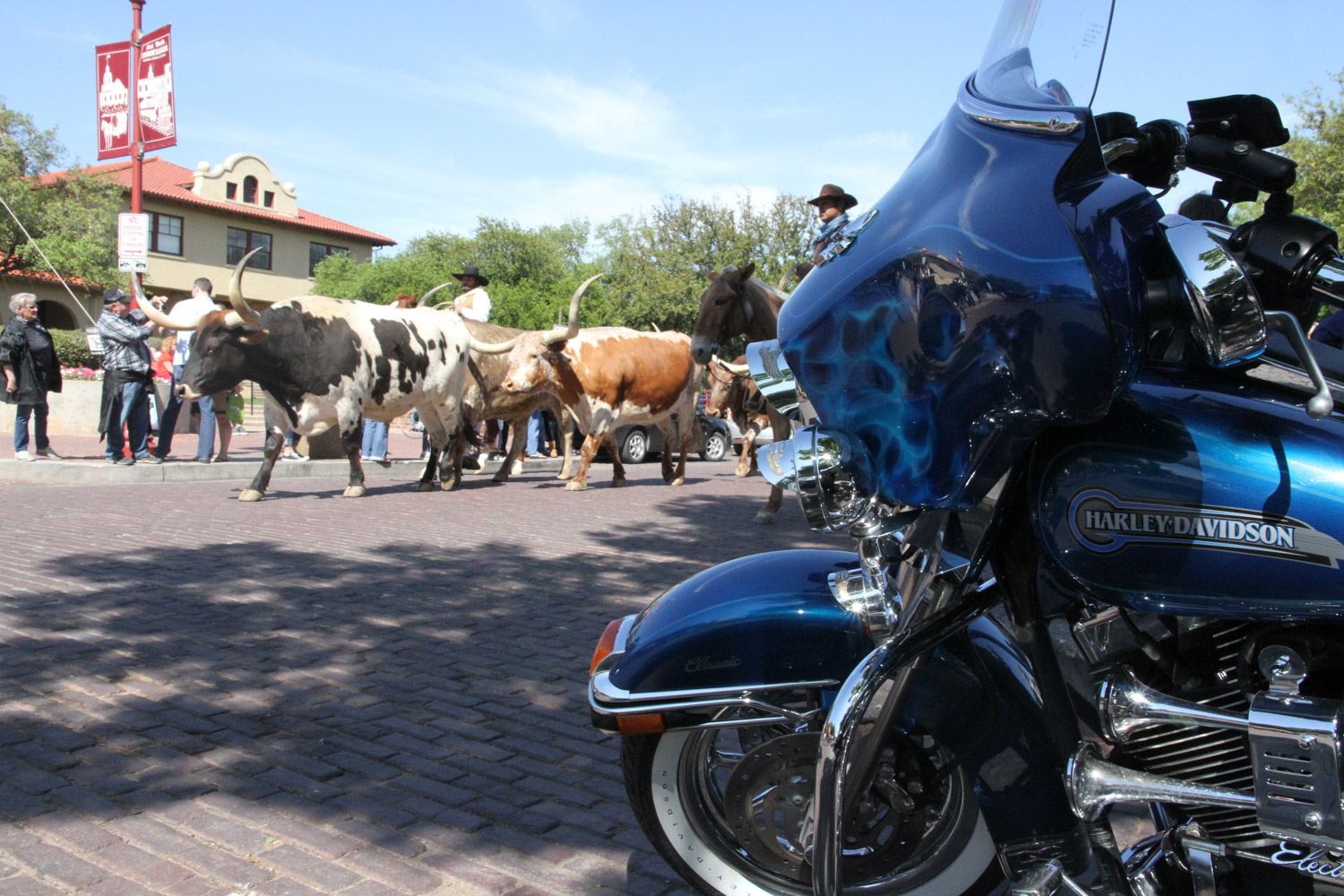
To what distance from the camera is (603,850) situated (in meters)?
2.98

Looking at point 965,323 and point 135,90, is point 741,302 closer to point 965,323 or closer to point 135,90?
point 965,323

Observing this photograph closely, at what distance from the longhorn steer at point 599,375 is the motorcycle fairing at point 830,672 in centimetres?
1023

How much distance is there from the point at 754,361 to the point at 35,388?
13224 mm

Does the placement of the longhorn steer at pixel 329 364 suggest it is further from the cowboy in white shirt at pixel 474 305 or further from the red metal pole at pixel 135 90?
the red metal pole at pixel 135 90

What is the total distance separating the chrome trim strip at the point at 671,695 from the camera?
86.2 inches

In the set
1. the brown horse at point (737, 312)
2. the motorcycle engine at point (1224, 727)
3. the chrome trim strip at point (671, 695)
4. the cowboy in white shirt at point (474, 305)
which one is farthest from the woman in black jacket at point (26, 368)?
the motorcycle engine at point (1224, 727)

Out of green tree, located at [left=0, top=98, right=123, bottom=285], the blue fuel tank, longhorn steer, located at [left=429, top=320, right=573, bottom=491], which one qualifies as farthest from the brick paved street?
green tree, located at [left=0, top=98, right=123, bottom=285]

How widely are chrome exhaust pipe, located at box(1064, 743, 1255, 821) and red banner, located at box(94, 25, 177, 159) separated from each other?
16254 millimetres

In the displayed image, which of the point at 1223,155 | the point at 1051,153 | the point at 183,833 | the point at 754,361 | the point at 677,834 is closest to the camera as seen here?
the point at 1051,153

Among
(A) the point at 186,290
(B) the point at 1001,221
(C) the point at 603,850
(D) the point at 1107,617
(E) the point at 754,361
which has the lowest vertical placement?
(C) the point at 603,850

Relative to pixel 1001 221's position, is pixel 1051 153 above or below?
above

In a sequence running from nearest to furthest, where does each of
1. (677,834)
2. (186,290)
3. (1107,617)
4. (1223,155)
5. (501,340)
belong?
1. (1223,155)
2. (1107,617)
3. (677,834)
4. (501,340)
5. (186,290)

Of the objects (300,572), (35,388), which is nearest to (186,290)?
(35,388)

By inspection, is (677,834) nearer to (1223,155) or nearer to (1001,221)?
(1001,221)
